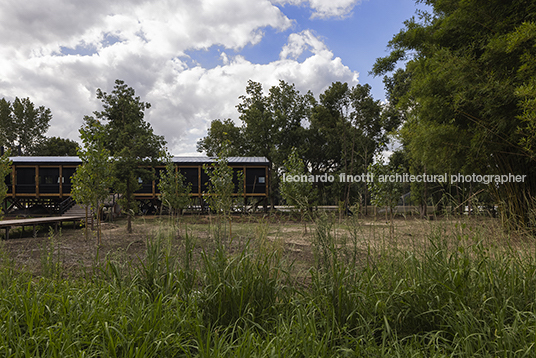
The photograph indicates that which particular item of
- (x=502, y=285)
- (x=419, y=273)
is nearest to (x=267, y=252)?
(x=419, y=273)

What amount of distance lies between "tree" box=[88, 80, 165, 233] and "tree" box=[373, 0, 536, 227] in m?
8.18

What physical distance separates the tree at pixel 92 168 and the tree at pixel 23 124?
41.3 meters

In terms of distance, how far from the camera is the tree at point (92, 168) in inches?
314

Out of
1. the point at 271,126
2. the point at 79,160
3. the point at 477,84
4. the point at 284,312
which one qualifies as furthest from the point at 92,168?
the point at 271,126

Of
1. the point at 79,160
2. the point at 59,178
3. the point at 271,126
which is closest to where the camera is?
the point at 59,178

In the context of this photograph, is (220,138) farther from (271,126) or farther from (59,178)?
(59,178)

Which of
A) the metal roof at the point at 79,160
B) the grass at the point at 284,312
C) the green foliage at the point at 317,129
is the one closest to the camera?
the grass at the point at 284,312

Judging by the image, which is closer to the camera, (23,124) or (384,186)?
(384,186)

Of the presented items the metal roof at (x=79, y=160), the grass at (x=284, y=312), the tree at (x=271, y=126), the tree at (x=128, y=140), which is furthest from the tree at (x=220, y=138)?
the grass at (x=284, y=312)

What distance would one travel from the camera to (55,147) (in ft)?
127

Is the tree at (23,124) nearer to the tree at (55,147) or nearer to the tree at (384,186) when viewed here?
the tree at (55,147)

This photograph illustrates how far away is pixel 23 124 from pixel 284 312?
51001 millimetres

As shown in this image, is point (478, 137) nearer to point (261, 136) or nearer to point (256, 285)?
point (256, 285)

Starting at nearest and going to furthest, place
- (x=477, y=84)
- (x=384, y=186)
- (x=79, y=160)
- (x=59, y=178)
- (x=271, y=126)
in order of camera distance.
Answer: (x=477, y=84) < (x=384, y=186) < (x=59, y=178) < (x=79, y=160) < (x=271, y=126)
